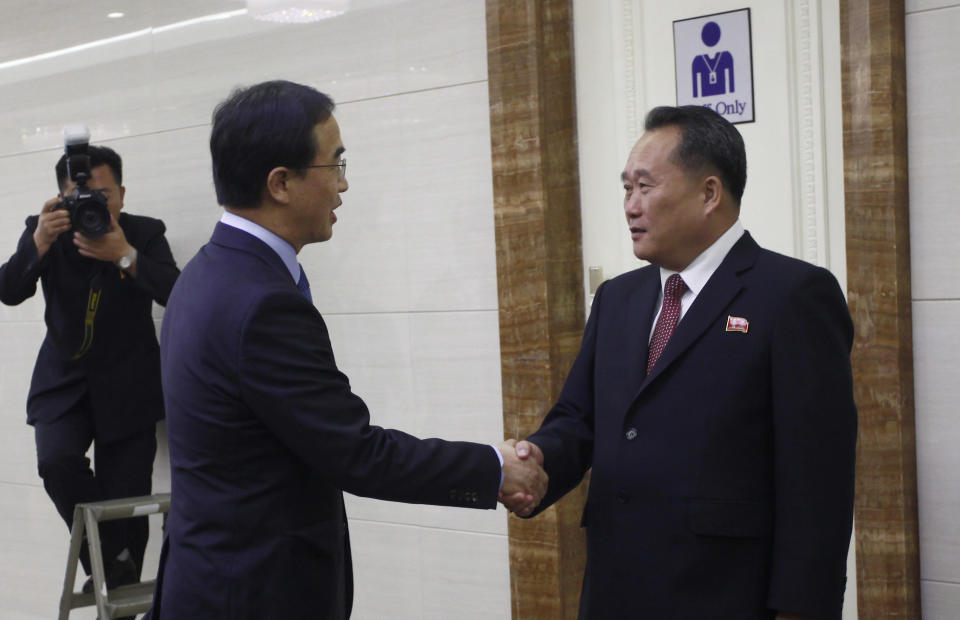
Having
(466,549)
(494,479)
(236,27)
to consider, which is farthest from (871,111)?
(236,27)

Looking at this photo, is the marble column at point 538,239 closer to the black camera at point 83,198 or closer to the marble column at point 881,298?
the marble column at point 881,298

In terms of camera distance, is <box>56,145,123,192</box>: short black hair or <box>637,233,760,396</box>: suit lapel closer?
<box>637,233,760,396</box>: suit lapel

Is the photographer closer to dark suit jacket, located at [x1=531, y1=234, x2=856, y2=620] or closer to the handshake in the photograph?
the handshake

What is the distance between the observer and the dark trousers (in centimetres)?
364

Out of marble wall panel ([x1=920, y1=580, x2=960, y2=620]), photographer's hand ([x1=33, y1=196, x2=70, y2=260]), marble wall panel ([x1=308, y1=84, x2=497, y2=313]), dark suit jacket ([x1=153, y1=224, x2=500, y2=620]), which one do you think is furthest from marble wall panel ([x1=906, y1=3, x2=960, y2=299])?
photographer's hand ([x1=33, y1=196, x2=70, y2=260])

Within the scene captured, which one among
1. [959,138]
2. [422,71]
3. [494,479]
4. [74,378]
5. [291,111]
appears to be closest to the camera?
[291,111]

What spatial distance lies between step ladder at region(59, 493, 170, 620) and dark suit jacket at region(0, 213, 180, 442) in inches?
14.4

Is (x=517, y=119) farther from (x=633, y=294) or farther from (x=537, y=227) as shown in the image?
(x=633, y=294)

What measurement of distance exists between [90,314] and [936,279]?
8.70 ft

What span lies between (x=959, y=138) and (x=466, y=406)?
161 cm

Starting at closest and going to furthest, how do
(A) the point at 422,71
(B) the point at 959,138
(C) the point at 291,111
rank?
(C) the point at 291,111
(B) the point at 959,138
(A) the point at 422,71

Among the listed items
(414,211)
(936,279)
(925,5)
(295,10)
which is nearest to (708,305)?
(936,279)

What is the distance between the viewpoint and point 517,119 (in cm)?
311

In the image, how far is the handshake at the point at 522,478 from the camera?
2.13 meters
